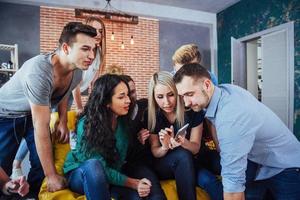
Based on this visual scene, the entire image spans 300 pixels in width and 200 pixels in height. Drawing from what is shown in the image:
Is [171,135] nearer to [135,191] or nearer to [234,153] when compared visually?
[135,191]

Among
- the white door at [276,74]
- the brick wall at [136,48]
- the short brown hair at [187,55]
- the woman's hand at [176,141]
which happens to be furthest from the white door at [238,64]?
the woman's hand at [176,141]

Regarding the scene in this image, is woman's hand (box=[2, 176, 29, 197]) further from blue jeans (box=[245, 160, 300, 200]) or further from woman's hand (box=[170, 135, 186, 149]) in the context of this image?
blue jeans (box=[245, 160, 300, 200])

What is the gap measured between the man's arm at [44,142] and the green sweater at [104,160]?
0.15 meters

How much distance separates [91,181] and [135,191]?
12.6 inches

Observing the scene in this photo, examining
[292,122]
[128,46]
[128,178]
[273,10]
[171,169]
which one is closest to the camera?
[128,178]

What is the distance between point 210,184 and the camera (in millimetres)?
1802

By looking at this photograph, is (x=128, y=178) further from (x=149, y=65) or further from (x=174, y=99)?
(x=149, y=65)

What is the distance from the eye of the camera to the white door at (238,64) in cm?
598

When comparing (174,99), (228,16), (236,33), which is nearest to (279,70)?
(236,33)

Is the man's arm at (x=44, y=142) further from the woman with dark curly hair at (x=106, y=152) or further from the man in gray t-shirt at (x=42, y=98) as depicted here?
the woman with dark curly hair at (x=106, y=152)

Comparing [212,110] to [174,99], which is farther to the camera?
[174,99]

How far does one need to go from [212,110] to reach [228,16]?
17.4 feet

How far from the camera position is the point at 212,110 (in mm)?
1486

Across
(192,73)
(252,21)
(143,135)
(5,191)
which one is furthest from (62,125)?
(252,21)
